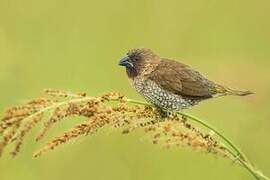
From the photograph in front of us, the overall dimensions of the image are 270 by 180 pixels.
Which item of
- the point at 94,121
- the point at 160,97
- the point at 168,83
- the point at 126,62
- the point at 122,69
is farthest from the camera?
the point at 122,69

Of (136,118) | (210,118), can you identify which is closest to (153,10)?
(210,118)

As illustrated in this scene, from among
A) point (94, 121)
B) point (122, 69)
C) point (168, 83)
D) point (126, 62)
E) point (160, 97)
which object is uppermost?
point (122, 69)

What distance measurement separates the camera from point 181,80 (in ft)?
15.2

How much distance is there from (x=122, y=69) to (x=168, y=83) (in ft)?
7.45

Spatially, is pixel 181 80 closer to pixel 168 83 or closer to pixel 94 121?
pixel 168 83

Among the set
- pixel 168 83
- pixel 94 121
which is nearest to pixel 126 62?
pixel 168 83

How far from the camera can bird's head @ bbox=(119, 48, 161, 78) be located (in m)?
4.76

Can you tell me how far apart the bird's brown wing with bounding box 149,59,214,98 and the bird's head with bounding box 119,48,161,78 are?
56mm

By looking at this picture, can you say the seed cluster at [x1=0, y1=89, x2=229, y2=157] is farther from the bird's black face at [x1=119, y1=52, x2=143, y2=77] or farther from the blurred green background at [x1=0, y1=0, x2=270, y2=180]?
the blurred green background at [x1=0, y1=0, x2=270, y2=180]

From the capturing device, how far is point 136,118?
335 centimetres

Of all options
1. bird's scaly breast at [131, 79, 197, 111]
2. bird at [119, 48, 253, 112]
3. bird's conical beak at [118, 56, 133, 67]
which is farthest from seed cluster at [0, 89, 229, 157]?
bird's conical beak at [118, 56, 133, 67]

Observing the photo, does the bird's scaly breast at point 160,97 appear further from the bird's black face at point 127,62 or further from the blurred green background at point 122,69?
the blurred green background at point 122,69

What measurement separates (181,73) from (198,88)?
6.9 inches

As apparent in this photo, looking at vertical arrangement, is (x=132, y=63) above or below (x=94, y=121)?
above
